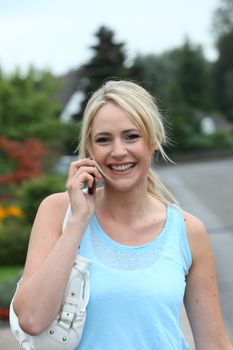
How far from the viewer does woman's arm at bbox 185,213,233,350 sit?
80.7 inches

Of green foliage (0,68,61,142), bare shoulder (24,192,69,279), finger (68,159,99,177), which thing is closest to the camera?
bare shoulder (24,192,69,279)

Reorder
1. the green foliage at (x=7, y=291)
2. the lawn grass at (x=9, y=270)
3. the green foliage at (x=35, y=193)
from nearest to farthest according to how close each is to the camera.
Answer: the green foliage at (x=7, y=291) → the lawn grass at (x=9, y=270) → the green foliage at (x=35, y=193)

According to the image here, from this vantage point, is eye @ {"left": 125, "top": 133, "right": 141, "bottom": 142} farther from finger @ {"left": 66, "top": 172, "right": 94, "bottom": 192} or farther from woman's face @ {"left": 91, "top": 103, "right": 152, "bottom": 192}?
finger @ {"left": 66, "top": 172, "right": 94, "bottom": 192}

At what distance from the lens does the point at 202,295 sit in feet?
6.81

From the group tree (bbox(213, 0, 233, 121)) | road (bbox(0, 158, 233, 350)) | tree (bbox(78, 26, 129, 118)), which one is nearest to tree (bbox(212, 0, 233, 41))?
tree (bbox(213, 0, 233, 121))

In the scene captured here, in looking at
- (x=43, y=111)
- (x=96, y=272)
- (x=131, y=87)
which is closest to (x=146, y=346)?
(x=96, y=272)

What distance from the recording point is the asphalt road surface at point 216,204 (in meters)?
8.46

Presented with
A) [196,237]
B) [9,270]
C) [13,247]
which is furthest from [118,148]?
[13,247]

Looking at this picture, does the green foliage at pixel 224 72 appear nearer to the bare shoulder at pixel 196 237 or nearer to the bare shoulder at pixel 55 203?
the bare shoulder at pixel 196 237

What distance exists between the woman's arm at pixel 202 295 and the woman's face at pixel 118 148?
0.24 meters

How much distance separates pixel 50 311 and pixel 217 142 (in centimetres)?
4178

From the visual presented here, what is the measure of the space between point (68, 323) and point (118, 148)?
53cm

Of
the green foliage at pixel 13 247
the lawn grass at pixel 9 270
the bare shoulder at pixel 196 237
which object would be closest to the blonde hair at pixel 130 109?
the bare shoulder at pixel 196 237

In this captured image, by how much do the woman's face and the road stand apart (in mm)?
3499
